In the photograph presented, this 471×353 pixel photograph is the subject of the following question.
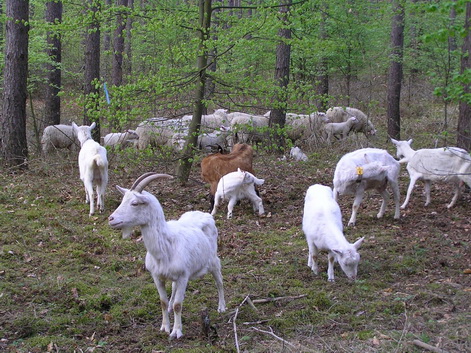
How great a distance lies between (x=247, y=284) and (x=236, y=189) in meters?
3.50

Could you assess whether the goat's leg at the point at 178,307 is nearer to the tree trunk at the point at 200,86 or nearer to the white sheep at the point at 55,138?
the tree trunk at the point at 200,86

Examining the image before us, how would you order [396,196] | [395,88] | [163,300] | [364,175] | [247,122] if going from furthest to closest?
[395,88]
[247,122]
[396,196]
[364,175]
[163,300]

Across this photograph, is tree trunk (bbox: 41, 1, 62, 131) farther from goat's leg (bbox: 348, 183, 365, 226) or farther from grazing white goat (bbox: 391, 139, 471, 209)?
grazing white goat (bbox: 391, 139, 471, 209)

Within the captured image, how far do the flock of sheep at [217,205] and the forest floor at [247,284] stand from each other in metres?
0.33

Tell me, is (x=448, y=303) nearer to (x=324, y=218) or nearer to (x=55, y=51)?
(x=324, y=218)

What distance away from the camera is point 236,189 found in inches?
397

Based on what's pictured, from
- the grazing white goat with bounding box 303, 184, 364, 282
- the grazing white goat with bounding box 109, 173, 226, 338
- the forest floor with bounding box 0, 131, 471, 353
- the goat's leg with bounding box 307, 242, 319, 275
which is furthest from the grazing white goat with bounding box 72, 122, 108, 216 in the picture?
the grazing white goat with bounding box 109, 173, 226, 338

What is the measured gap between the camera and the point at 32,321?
18.1 ft

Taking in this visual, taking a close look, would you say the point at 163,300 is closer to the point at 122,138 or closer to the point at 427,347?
the point at 427,347

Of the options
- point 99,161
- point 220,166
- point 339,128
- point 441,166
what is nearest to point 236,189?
point 220,166

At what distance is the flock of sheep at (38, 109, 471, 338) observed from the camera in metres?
5.20

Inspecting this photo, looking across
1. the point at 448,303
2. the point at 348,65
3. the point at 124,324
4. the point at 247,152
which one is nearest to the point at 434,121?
the point at 348,65

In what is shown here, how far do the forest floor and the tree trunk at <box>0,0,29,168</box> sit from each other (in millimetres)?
2165

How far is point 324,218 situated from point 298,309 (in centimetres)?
159
